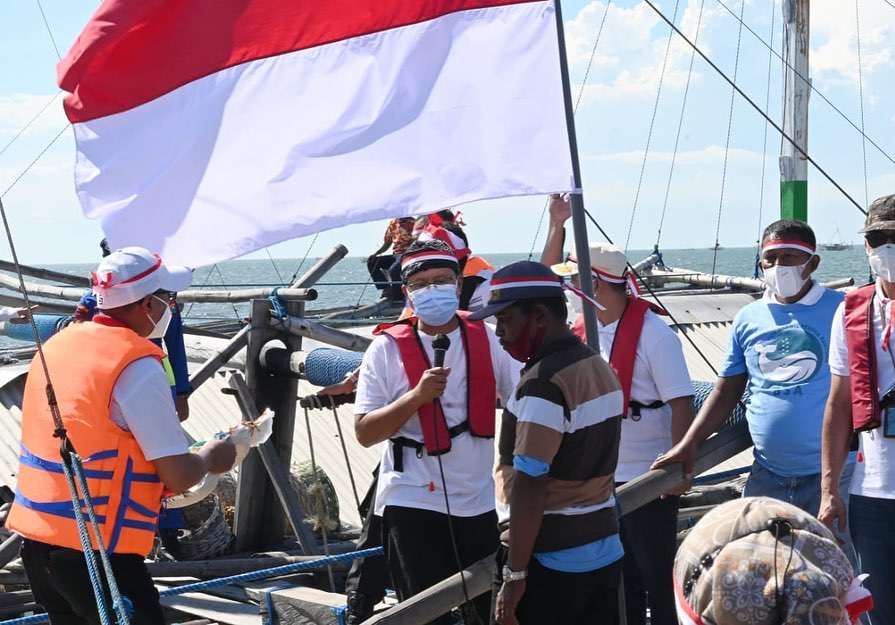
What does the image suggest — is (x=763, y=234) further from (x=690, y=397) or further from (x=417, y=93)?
(x=417, y=93)

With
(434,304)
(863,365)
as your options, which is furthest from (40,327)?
(863,365)

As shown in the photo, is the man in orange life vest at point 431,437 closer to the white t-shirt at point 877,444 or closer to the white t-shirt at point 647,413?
the white t-shirt at point 647,413

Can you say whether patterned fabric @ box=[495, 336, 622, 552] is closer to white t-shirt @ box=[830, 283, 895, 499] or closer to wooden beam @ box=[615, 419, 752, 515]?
wooden beam @ box=[615, 419, 752, 515]

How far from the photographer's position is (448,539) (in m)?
4.55

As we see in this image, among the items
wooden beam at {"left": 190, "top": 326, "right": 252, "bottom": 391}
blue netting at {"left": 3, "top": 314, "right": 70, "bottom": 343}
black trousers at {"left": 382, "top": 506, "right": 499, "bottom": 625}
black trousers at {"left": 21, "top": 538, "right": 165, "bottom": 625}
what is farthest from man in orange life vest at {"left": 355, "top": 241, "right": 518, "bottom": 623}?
blue netting at {"left": 3, "top": 314, "right": 70, "bottom": 343}

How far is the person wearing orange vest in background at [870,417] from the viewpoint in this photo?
409 centimetres

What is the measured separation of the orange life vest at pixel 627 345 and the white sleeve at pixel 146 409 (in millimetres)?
1881

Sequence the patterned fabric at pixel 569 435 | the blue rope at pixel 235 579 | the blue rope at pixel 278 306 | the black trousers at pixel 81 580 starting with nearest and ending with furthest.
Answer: the patterned fabric at pixel 569 435 < the black trousers at pixel 81 580 < the blue rope at pixel 235 579 < the blue rope at pixel 278 306

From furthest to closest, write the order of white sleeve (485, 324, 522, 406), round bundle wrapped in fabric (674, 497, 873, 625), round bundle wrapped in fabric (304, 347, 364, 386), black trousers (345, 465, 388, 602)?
1. round bundle wrapped in fabric (304, 347, 364, 386)
2. black trousers (345, 465, 388, 602)
3. white sleeve (485, 324, 522, 406)
4. round bundle wrapped in fabric (674, 497, 873, 625)

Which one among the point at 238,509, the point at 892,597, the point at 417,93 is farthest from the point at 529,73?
the point at 238,509

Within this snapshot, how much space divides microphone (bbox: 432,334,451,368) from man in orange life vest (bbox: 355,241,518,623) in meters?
0.03

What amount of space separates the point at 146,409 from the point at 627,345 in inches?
79.8

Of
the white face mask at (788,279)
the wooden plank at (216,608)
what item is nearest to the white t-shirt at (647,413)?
the white face mask at (788,279)

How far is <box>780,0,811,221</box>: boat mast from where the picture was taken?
19188 millimetres
